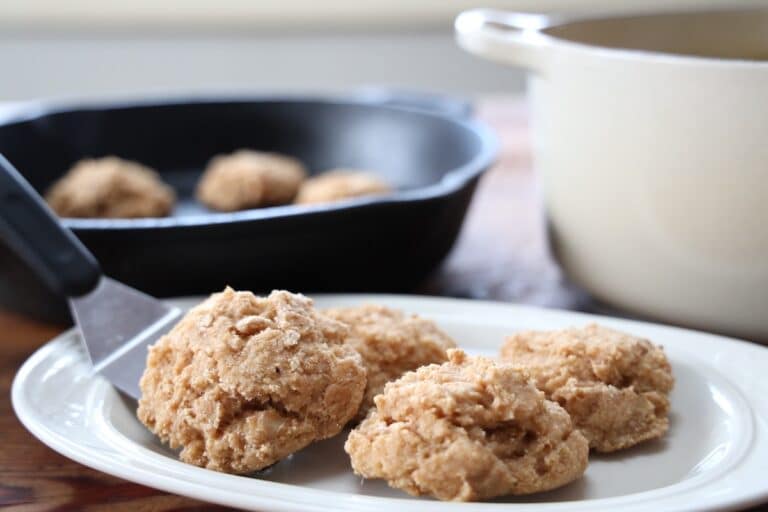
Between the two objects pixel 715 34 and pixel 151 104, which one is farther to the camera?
pixel 151 104

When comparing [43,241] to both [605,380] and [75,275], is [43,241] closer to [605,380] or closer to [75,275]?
[75,275]

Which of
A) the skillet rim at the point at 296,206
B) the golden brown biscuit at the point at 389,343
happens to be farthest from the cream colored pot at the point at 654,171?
the golden brown biscuit at the point at 389,343

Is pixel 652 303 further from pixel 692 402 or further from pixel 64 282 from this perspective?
pixel 64 282

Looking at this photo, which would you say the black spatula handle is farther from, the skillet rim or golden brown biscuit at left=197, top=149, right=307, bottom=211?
golden brown biscuit at left=197, top=149, right=307, bottom=211

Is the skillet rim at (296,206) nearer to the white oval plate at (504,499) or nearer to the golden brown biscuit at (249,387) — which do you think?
the white oval plate at (504,499)

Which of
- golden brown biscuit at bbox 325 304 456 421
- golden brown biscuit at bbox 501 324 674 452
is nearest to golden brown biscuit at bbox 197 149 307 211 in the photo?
golden brown biscuit at bbox 325 304 456 421

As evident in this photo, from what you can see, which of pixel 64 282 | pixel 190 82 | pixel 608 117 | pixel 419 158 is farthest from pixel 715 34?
pixel 190 82

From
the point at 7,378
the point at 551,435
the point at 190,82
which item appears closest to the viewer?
the point at 551,435

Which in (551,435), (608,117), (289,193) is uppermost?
(608,117)
